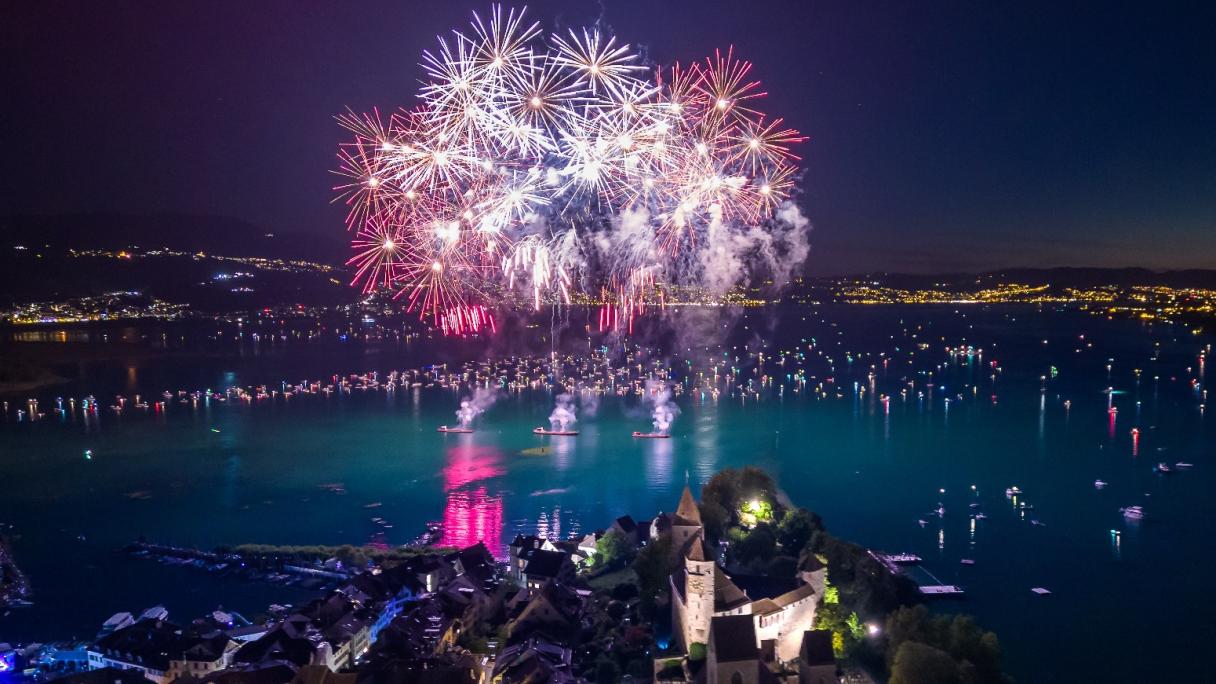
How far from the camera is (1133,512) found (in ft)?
56.3

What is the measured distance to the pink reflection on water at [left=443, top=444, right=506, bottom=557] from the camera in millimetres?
15680

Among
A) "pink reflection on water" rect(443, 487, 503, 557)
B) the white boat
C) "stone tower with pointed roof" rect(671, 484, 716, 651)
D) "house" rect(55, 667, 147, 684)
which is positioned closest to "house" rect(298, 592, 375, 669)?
"house" rect(55, 667, 147, 684)

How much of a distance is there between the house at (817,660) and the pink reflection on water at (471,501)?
7.79m

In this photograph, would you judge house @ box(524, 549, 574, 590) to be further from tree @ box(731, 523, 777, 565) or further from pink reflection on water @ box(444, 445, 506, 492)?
pink reflection on water @ box(444, 445, 506, 492)

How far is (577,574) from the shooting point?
12.6m

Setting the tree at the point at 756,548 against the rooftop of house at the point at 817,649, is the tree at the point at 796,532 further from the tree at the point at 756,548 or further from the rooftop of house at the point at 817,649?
the rooftop of house at the point at 817,649

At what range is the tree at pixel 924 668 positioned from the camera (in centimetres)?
797

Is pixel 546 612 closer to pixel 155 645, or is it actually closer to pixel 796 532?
pixel 796 532

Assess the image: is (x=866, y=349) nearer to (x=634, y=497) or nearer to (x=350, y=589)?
(x=634, y=497)

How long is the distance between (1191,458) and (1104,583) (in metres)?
10.8

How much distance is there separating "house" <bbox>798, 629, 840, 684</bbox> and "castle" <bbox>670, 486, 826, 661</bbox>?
46cm

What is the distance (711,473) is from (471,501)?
6.07 metres

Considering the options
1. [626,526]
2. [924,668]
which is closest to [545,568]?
[626,526]

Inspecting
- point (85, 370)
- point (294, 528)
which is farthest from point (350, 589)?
point (85, 370)
